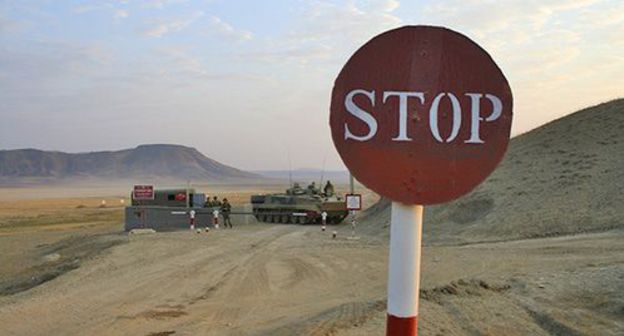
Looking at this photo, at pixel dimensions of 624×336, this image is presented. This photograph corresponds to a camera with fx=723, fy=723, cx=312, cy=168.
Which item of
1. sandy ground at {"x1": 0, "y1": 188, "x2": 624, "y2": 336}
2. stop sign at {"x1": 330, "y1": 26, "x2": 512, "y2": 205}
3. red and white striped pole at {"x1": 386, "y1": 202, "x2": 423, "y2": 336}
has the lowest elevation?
sandy ground at {"x1": 0, "y1": 188, "x2": 624, "y2": 336}

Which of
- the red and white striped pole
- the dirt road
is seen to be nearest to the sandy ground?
the dirt road

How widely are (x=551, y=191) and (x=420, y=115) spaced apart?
2178 cm

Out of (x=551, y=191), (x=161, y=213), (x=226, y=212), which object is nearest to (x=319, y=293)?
(x=551, y=191)

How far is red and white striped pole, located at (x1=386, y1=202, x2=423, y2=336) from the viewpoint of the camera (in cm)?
313

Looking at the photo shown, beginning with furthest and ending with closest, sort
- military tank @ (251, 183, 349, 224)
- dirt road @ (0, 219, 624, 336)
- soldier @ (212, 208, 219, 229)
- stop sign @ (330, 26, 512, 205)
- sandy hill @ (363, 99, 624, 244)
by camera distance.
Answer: military tank @ (251, 183, 349, 224) < soldier @ (212, 208, 219, 229) < sandy hill @ (363, 99, 624, 244) < dirt road @ (0, 219, 624, 336) < stop sign @ (330, 26, 512, 205)

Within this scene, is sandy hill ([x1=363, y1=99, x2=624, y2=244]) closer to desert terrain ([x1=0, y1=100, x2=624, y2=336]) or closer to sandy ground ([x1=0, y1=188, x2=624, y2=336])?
desert terrain ([x1=0, y1=100, x2=624, y2=336])

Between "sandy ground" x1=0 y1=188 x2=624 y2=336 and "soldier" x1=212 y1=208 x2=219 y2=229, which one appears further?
"soldier" x1=212 y1=208 x2=219 y2=229

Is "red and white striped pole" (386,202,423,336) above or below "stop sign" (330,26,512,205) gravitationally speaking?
below

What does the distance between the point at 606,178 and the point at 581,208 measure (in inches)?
82.9

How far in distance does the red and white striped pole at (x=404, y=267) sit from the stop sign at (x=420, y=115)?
80 millimetres

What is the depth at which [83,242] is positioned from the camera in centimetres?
2194

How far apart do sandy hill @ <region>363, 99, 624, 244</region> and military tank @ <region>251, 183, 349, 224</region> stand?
7.85 ft

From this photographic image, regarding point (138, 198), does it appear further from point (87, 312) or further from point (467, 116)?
point (467, 116)

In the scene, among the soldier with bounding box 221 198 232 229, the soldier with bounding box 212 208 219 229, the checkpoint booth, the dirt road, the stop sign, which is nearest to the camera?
the stop sign
